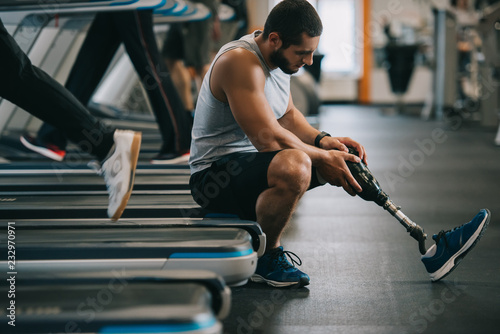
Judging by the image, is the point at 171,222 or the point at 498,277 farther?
the point at 498,277

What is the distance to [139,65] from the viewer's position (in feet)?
9.82

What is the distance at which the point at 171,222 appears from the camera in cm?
190

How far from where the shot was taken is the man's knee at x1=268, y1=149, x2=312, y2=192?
187cm

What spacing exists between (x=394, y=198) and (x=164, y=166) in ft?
4.13

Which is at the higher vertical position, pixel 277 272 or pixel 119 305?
pixel 119 305

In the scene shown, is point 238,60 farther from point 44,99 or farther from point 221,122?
point 44,99

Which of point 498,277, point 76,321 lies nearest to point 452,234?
point 498,277

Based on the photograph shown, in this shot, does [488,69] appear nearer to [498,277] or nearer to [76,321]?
[498,277]

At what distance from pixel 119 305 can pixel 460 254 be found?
1152 millimetres

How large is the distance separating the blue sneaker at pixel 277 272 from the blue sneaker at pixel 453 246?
1.30 feet

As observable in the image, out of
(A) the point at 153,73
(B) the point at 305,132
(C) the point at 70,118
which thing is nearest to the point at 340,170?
(B) the point at 305,132

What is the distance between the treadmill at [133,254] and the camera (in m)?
1.59

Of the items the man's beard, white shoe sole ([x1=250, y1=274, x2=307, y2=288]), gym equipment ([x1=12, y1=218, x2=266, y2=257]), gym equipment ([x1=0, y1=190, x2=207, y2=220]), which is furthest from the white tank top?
white shoe sole ([x1=250, y1=274, x2=307, y2=288])

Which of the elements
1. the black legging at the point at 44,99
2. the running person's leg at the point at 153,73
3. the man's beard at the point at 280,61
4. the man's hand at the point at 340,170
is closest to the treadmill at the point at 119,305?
the black legging at the point at 44,99
